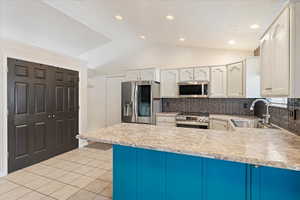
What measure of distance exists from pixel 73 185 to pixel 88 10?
3032mm

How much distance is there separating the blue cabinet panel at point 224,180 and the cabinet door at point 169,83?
304cm

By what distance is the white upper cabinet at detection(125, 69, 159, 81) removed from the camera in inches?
169

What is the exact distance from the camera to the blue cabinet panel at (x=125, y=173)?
1593 millimetres

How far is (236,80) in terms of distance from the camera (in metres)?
3.44

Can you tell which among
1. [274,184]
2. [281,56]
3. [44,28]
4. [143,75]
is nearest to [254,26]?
[281,56]

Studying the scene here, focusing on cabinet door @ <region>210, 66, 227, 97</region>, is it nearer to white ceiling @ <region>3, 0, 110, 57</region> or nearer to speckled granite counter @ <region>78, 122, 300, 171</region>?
speckled granite counter @ <region>78, 122, 300, 171</region>

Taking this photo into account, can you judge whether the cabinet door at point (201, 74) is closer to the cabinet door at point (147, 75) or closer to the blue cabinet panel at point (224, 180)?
the cabinet door at point (147, 75)

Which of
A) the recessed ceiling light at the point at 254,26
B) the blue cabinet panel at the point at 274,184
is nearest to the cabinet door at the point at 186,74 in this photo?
the recessed ceiling light at the point at 254,26

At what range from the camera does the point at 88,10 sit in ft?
9.56

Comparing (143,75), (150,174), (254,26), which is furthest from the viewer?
(143,75)

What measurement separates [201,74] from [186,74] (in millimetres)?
382

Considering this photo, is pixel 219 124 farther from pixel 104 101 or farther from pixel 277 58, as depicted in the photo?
pixel 104 101

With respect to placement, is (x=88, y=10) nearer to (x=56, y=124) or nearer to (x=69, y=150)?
(x=56, y=124)

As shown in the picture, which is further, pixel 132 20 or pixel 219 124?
pixel 219 124
